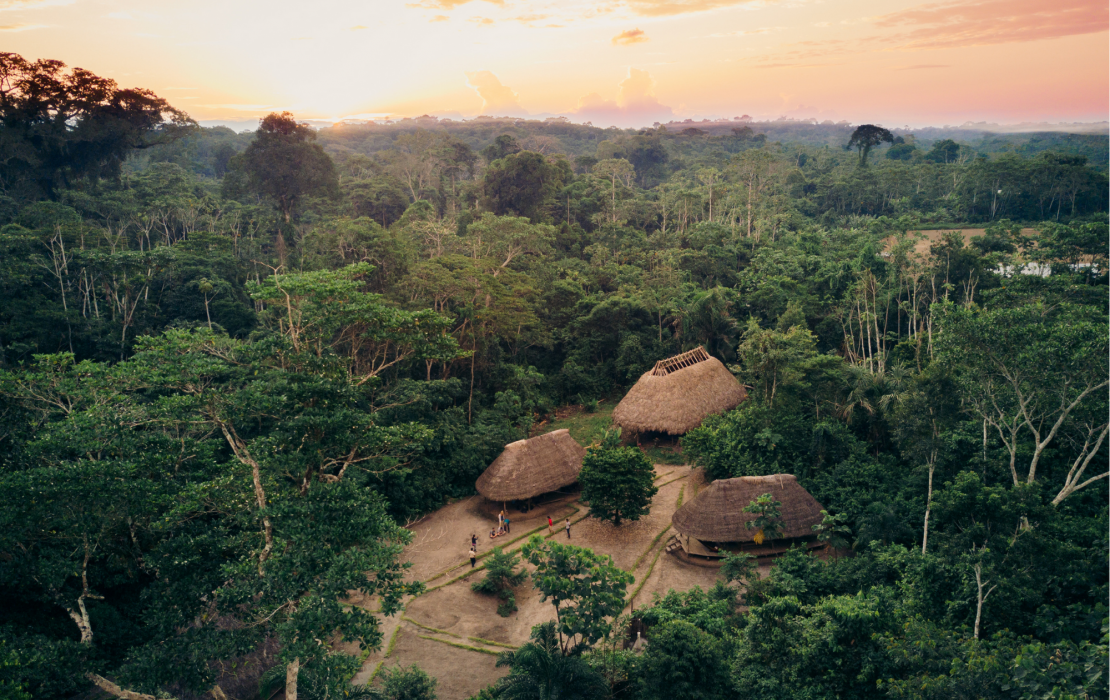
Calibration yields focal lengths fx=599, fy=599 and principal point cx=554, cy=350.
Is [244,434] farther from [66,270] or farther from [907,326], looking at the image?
[907,326]

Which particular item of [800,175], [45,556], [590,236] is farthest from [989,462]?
[800,175]

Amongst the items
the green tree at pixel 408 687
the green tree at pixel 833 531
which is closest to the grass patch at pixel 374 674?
the green tree at pixel 408 687

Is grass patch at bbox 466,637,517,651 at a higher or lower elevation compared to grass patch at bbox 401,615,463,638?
lower

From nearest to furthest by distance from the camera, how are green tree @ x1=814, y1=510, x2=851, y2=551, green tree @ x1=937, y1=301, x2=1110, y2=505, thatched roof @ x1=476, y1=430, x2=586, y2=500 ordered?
green tree @ x1=937, y1=301, x2=1110, y2=505, green tree @ x1=814, y1=510, x2=851, y2=551, thatched roof @ x1=476, y1=430, x2=586, y2=500

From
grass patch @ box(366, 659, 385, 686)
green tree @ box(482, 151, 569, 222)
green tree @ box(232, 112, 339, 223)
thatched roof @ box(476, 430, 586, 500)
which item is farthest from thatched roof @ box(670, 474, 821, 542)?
green tree @ box(232, 112, 339, 223)

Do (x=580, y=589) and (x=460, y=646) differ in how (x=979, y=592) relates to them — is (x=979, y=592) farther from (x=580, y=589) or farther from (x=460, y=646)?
(x=460, y=646)

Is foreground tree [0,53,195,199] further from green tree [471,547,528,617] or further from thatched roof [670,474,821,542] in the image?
thatched roof [670,474,821,542]
